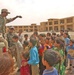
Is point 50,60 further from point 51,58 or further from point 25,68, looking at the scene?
point 25,68

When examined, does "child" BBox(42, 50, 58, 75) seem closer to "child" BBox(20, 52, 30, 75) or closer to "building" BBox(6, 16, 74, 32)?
"child" BBox(20, 52, 30, 75)

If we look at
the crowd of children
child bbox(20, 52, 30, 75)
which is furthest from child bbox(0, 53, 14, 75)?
child bbox(20, 52, 30, 75)

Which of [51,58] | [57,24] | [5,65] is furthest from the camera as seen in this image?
[57,24]

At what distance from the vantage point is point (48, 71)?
11.2 ft

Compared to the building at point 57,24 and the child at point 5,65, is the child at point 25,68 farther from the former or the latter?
the building at point 57,24

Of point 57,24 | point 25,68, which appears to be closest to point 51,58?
point 25,68

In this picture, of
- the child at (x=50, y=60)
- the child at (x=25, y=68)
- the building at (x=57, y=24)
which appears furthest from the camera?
the building at (x=57, y=24)

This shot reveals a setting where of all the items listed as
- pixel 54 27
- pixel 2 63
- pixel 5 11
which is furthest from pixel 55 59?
pixel 54 27

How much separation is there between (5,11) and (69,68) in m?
3.44

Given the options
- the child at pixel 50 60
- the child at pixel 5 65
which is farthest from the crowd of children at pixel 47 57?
the child at pixel 5 65

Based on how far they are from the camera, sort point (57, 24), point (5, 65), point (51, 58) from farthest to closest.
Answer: point (57, 24)
point (51, 58)
point (5, 65)

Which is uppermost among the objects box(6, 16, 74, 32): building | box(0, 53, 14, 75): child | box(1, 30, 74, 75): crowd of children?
box(0, 53, 14, 75): child

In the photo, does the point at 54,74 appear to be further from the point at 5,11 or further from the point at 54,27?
the point at 54,27

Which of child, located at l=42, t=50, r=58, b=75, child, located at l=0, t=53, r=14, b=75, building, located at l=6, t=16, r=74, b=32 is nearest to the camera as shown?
child, located at l=0, t=53, r=14, b=75
